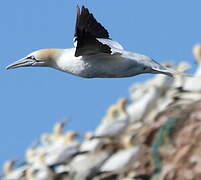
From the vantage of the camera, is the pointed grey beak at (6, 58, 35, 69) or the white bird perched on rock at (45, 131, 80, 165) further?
the white bird perched on rock at (45, 131, 80, 165)

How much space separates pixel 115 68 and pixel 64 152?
24.5 feet

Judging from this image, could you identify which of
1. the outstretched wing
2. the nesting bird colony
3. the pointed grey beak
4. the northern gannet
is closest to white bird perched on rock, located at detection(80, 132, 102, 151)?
the nesting bird colony

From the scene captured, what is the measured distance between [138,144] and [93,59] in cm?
622

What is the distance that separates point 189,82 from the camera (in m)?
16.2

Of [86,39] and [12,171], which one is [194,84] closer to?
[12,171]

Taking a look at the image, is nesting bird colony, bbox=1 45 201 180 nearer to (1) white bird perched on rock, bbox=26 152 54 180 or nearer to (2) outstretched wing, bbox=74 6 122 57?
(1) white bird perched on rock, bbox=26 152 54 180

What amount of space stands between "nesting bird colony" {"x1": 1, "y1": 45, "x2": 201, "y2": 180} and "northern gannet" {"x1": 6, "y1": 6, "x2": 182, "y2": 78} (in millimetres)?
5047

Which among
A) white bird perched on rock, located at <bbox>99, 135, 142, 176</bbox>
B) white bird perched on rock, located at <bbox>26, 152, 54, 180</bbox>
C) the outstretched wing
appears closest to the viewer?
the outstretched wing

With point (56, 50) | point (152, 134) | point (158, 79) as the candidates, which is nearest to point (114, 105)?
point (158, 79)

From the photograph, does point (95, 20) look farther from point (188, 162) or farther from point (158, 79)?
point (158, 79)

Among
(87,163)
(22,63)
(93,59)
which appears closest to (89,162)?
(87,163)

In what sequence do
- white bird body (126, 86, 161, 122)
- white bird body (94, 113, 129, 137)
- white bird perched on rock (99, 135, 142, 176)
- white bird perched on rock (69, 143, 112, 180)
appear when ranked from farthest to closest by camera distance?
1. white bird body (94, 113, 129, 137)
2. white bird body (126, 86, 161, 122)
3. white bird perched on rock (69, 143, 112, 180)
4. white bird perched on rock (99, 135, 142, 176)

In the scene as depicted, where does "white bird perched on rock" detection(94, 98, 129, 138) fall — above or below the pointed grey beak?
above

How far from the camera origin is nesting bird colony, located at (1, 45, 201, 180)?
1481 cm
